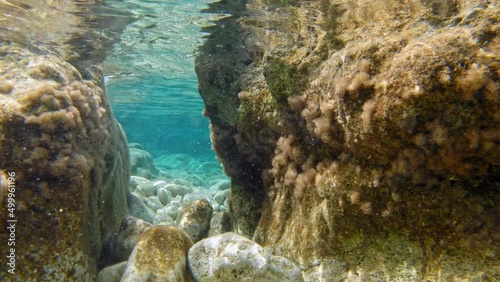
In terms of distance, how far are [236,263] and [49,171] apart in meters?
3.28

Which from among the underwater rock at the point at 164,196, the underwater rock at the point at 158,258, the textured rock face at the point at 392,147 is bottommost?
the underwater rock at the point at 164,196

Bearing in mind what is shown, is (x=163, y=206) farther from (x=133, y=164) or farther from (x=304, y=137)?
(x=133, y=164)

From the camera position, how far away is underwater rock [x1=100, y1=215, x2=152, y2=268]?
A: 526cm

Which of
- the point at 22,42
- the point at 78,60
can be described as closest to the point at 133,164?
the point at 78,60

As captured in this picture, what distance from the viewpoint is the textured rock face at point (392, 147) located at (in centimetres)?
270

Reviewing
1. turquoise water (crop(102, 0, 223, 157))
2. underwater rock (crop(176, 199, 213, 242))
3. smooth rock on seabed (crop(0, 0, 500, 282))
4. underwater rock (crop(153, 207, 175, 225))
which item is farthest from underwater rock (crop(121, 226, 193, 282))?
turquoise water (crop(102, 0, 223, 157))

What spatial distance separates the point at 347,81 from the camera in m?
3.56

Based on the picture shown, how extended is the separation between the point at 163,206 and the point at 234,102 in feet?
18.7

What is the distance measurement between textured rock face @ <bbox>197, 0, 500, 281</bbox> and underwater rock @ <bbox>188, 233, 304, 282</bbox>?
45 cm

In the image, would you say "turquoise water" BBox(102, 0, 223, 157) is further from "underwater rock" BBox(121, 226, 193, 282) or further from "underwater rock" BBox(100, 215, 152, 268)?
"underwater rock" BBox(121, 226, 193, 282)

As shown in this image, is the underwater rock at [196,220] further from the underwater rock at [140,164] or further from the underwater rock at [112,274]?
the underwater rock at [140,164]

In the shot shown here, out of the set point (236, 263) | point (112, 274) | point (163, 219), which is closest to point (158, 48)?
point (163, 219)

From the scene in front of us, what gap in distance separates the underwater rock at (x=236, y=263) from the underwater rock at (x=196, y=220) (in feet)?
8.27

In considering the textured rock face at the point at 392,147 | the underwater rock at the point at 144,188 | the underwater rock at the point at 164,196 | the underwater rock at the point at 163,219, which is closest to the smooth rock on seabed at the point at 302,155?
the textured rock face at the point at 392,147
